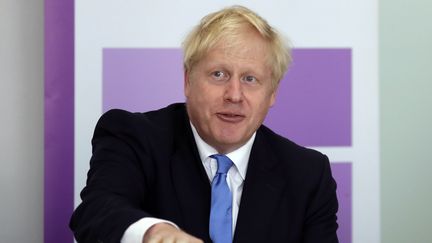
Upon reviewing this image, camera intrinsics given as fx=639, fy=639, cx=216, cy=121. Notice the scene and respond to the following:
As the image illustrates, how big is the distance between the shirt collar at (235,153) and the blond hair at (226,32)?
191 millimetres

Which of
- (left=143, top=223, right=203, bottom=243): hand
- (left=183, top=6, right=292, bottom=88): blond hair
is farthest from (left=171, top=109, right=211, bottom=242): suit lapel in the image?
(left=143, top=223, right=203, bottom=243): hand

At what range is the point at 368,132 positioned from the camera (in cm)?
215

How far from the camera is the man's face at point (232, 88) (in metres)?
1.49

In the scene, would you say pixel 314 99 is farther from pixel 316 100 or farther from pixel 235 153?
pixel 235 153

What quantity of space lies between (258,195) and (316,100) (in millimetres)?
689

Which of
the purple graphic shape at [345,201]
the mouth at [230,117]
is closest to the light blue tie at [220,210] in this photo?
the mouth at [230,117]

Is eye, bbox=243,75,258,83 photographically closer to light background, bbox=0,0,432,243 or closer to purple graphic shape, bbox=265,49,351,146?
purple graphic shape, bbox=265,49,351,146

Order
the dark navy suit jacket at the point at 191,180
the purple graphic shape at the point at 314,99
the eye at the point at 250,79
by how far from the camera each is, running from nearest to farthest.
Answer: the dark navy suit jacket at the point at 191,180
the eye at the point at 250,79
the purple graphic shape at the point at 314,99

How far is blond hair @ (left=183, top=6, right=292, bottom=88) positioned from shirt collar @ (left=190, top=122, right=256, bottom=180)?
191mm

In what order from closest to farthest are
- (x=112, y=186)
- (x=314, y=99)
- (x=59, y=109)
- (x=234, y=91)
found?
(x=112, y=186) < (x=234, y=91) < (x=59, y=109) < (x=314, y=99)

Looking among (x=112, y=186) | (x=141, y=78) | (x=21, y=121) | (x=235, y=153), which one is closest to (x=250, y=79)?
(x=235, y=153)

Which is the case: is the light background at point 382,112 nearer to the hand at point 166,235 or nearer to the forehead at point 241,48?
the forehead at point 241,48

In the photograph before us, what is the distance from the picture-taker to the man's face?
1491mm

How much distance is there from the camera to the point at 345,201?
7.05 ft
